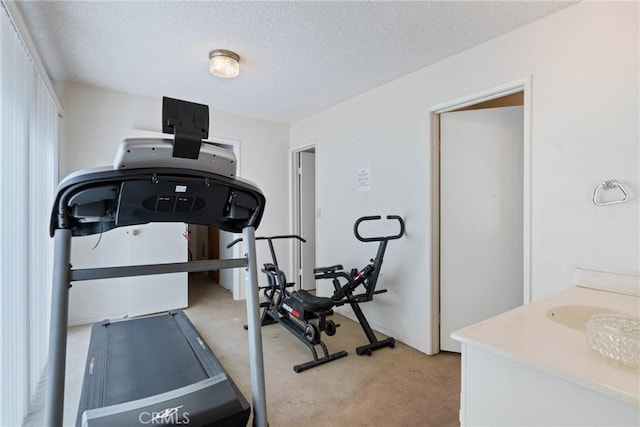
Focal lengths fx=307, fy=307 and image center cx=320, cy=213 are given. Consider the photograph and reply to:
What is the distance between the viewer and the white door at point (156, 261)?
3.29m

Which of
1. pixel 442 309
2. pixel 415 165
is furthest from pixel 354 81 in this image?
pixel 442 309

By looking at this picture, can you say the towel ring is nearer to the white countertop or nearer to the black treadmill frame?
the white countertop

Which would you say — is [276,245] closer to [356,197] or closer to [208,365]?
[356,197]

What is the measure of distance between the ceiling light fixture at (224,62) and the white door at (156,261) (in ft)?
5.95

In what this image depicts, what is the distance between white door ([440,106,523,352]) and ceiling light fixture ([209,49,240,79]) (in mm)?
1732

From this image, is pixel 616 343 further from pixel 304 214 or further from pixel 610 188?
pixel 304 214

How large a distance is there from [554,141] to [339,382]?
6.74ft

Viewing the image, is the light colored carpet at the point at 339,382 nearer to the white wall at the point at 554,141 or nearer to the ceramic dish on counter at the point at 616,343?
the white wall at the point at 554,141

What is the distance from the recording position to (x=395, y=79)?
2814mm

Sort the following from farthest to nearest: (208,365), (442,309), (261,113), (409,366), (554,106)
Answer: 1. (261,113)
2. (442,309)
3. (409,366)
4. (208,365)
5. (554,106)

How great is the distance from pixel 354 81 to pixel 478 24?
1150mm

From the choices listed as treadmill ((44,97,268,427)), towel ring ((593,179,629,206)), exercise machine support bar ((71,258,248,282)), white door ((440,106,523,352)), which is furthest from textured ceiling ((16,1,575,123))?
exercise machine support bar ((71,258,248,282))

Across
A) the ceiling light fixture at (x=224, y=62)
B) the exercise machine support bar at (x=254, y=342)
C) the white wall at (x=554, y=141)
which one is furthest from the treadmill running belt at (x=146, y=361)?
the ceiling light fixture at (x=224, y=62)

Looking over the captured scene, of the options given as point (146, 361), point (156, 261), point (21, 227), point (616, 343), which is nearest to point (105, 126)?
point (156, 261)
